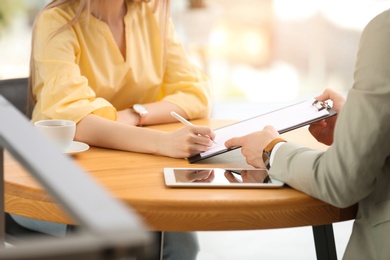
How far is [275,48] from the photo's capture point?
5578mm

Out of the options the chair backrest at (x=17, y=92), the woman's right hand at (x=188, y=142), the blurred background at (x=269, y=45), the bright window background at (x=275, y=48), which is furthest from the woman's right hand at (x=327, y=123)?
the bright window background at (x=275, y=48)

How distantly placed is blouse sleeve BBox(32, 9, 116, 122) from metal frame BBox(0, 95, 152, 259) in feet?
4.16

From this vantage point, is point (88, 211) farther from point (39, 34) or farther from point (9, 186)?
point (39, 34)

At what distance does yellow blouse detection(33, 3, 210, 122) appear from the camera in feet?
6.15

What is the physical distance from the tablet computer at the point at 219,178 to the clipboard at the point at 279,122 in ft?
0.33

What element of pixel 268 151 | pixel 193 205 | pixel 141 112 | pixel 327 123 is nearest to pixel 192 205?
pixel 193 205

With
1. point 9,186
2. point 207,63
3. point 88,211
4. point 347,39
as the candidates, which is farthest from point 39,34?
point 347,39

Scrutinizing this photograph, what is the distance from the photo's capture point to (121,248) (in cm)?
45

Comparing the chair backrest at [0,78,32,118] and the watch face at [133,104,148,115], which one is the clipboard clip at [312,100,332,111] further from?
the chair backrest at [0,78,32,118]

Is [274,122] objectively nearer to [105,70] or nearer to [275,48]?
[105,70]

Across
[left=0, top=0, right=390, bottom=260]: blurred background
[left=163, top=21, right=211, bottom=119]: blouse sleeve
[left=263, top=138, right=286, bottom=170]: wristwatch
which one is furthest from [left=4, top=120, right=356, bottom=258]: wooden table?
[left=0, top=0, right=390, bottom=260]: blurred background

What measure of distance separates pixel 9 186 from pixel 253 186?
0.48 meters

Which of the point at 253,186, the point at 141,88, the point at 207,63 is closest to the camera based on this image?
the point at 253,186

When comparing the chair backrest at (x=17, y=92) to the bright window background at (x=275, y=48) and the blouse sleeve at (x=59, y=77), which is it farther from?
the bright window background at (x=275, y=48)
